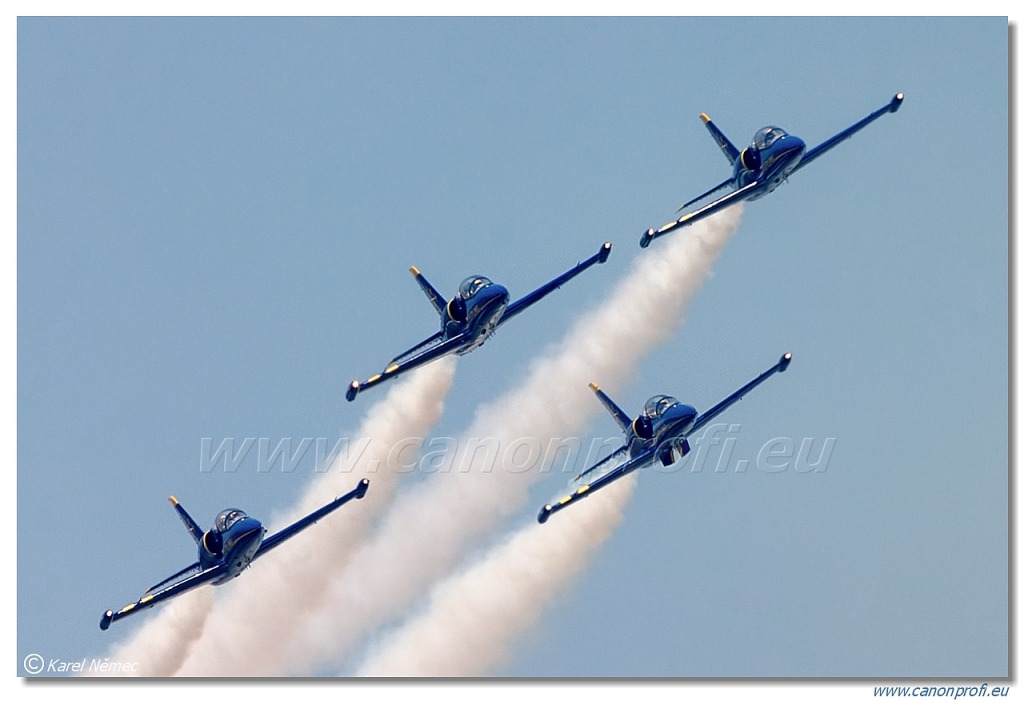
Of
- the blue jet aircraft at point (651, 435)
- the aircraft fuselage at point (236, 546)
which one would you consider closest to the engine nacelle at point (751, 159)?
the blue jet aircraft at point (651, 435)

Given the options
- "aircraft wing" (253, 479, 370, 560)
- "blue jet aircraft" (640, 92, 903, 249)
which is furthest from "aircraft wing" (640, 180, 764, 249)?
"aircraft wing" (253, 479, 370, 560)

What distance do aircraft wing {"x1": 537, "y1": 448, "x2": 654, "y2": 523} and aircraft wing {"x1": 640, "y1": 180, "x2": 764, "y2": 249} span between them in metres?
14.1

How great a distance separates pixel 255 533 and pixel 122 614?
9599 millimetres

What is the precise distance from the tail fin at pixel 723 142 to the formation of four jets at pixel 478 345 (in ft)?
1.33

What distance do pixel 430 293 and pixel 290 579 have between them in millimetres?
20549

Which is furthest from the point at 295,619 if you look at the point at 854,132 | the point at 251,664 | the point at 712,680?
the point at 854,132

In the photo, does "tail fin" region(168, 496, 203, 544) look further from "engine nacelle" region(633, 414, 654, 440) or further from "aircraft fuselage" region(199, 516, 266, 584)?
"engine nacelle" region(633, 414, 654, 440)

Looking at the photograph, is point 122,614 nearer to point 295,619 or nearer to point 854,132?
point 295,619

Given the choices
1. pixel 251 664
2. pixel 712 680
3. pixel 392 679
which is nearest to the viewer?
pixel 712 680

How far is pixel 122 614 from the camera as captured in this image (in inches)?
5128

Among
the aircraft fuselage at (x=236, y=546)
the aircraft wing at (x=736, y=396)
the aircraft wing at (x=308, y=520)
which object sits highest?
the aircraft fuselage at (x=236, y=546)

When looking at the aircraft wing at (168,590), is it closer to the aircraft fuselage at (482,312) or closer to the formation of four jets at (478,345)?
the formation of four jets at (478,345)

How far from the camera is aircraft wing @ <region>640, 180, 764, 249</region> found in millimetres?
134125

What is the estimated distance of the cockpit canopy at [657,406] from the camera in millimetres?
127750
